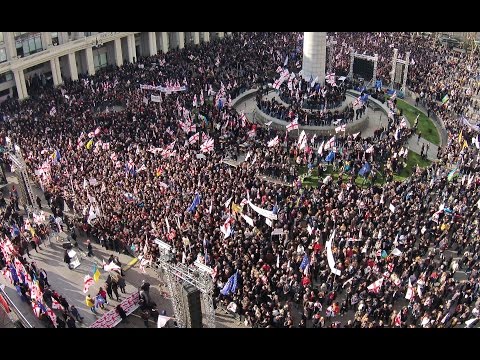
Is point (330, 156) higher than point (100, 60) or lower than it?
lower

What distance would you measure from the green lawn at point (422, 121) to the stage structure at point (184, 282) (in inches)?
1056

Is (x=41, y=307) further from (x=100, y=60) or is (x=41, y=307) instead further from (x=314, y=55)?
(x=100, y=60)

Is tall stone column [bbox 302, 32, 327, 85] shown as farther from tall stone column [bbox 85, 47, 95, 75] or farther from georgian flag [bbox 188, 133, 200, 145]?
tall stone column [bbox 85, 47, 95, 75]

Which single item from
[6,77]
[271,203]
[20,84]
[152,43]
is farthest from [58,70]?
[271,203]

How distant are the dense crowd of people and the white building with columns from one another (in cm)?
444

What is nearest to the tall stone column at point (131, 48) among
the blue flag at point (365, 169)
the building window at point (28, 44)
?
the building window at point (28, 44)

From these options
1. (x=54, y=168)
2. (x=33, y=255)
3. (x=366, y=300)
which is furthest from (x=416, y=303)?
(x=54, y=168)

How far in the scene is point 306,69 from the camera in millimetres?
45031

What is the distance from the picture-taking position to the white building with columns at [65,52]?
47.2m

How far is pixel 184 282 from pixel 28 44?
3897cm

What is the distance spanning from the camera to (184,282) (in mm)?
19750

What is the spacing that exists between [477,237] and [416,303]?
6.78 m

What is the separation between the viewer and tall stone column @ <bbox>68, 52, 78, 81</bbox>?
53091 mm

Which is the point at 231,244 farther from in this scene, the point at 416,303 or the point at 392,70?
the point at 392,70
